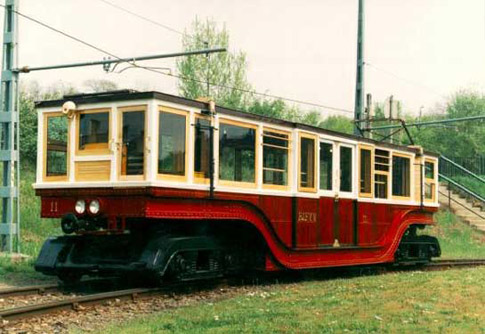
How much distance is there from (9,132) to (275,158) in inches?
265

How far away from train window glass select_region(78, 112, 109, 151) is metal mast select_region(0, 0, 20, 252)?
5.14 metres

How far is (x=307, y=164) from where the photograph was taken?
14.2m

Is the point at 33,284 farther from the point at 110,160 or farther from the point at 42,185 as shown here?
the point at 110,160

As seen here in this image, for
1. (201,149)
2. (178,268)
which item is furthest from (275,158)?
(178,268)

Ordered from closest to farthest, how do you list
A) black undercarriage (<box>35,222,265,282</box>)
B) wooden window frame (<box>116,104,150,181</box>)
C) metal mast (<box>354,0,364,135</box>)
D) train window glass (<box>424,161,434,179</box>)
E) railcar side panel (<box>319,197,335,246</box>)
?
wooden window frame (<box>116,104,150,181</box>), black undercarriage (<box>35,222,265,282</box>), railcar side panel (<box>319,197,335,246</box>), train window glass (<box>424,161,434,179</box>), metal mast (<box>354,0,364,135</box>)

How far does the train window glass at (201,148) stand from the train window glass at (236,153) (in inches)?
12.3

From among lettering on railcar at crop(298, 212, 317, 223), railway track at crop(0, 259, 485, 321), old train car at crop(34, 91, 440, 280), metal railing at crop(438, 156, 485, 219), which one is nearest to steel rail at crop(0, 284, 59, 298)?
railway track at crop(0, 259, 485, 321)

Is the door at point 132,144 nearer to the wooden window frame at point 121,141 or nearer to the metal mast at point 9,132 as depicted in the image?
the wooden window frame at point 121,141

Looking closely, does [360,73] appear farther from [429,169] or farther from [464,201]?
[464,201]

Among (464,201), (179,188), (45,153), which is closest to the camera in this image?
(179,188)

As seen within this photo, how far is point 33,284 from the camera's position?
12.9 m

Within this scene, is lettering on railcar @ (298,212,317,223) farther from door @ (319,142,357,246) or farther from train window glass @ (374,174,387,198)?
train window glass @ (374,174,387,198)

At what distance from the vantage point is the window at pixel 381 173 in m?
16.2

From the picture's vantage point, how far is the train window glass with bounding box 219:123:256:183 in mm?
→ 12266
